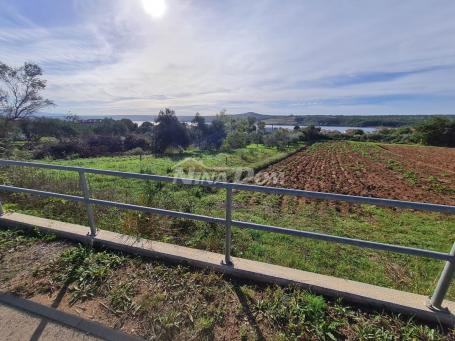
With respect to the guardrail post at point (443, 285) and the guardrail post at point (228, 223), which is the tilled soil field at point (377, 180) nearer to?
the guardrail post at point (443, 285)

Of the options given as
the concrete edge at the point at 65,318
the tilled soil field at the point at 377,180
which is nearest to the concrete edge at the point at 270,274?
the concrete edge at the point at 65,318

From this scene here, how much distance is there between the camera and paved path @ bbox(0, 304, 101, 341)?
2129 mm

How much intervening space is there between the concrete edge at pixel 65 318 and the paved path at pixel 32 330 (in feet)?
0.12

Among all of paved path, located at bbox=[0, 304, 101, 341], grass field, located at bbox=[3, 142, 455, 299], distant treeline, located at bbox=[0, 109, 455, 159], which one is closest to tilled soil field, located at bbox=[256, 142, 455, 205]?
grass field, located at bbox=[3, 142, 455, 299]

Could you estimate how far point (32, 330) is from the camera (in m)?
2.20

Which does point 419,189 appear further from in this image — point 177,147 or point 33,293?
point 177,147

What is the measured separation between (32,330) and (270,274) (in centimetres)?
226

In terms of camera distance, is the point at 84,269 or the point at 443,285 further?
the point at 84,269

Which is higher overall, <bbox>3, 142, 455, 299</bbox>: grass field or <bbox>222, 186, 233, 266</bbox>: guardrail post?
<bbox>222, 186, 233, 266</bbox>: guardrail post

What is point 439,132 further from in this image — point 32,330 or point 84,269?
point 32,330

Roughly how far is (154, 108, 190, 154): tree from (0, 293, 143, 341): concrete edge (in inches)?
1504

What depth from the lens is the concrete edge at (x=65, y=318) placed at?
216cm

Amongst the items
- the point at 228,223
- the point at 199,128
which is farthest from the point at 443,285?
the point at 199,128

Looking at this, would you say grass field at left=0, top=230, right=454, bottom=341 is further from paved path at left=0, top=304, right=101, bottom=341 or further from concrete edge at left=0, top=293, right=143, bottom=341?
paved path at left=0, top=304, right=101, bottom=341
